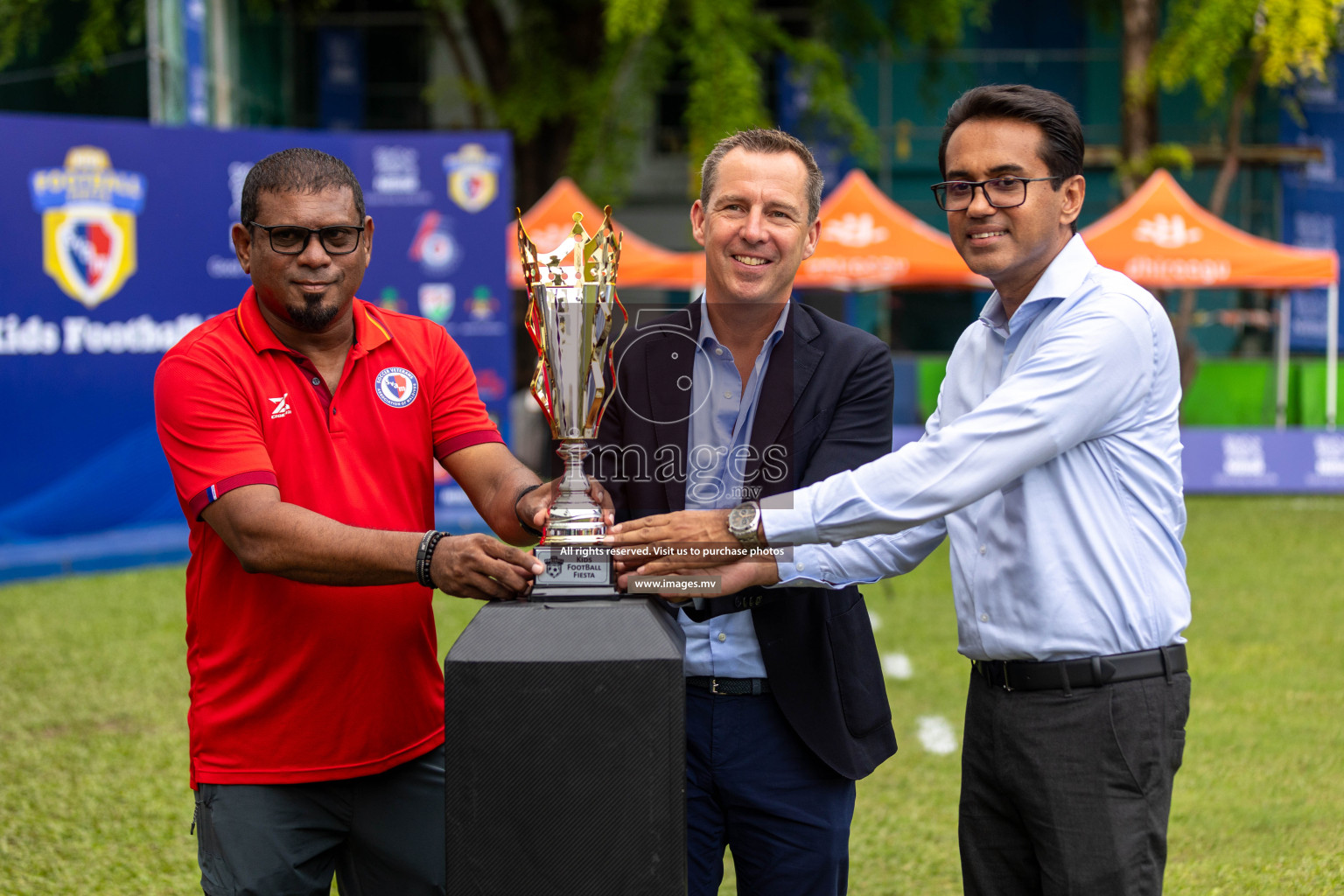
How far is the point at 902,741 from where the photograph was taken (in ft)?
18.8

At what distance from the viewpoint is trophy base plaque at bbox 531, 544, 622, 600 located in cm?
226

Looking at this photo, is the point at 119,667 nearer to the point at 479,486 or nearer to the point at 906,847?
the point at 906,847

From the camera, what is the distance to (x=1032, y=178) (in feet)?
7.52

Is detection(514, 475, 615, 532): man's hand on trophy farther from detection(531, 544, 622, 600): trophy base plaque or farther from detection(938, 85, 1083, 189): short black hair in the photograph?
detection(938, 85, 1083, 189): short black hair

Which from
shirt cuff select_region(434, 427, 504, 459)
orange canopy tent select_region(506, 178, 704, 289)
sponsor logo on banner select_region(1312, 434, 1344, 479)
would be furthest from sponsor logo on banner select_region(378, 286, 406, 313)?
sponsor logo on banner select_region(1312, 434, 1344, 479)

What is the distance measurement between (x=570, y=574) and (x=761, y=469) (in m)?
0.44

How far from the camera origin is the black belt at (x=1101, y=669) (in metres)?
2.25

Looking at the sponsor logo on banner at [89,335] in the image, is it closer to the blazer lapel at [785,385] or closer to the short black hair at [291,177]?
the short black hair at [291,177]

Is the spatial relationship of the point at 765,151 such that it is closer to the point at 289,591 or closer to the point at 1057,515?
the point at 1057,515

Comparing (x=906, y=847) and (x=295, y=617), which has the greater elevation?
(x=295, y=617)

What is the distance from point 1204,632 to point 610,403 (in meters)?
6.12

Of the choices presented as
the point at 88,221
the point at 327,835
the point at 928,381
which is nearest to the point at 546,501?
the point at 327,835

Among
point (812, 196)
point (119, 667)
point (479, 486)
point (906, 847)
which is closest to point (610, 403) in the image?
point (479, 486)

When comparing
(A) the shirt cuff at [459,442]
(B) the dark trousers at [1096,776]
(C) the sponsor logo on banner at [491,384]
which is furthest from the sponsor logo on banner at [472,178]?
(B) the dark trousers at [1096,776]
